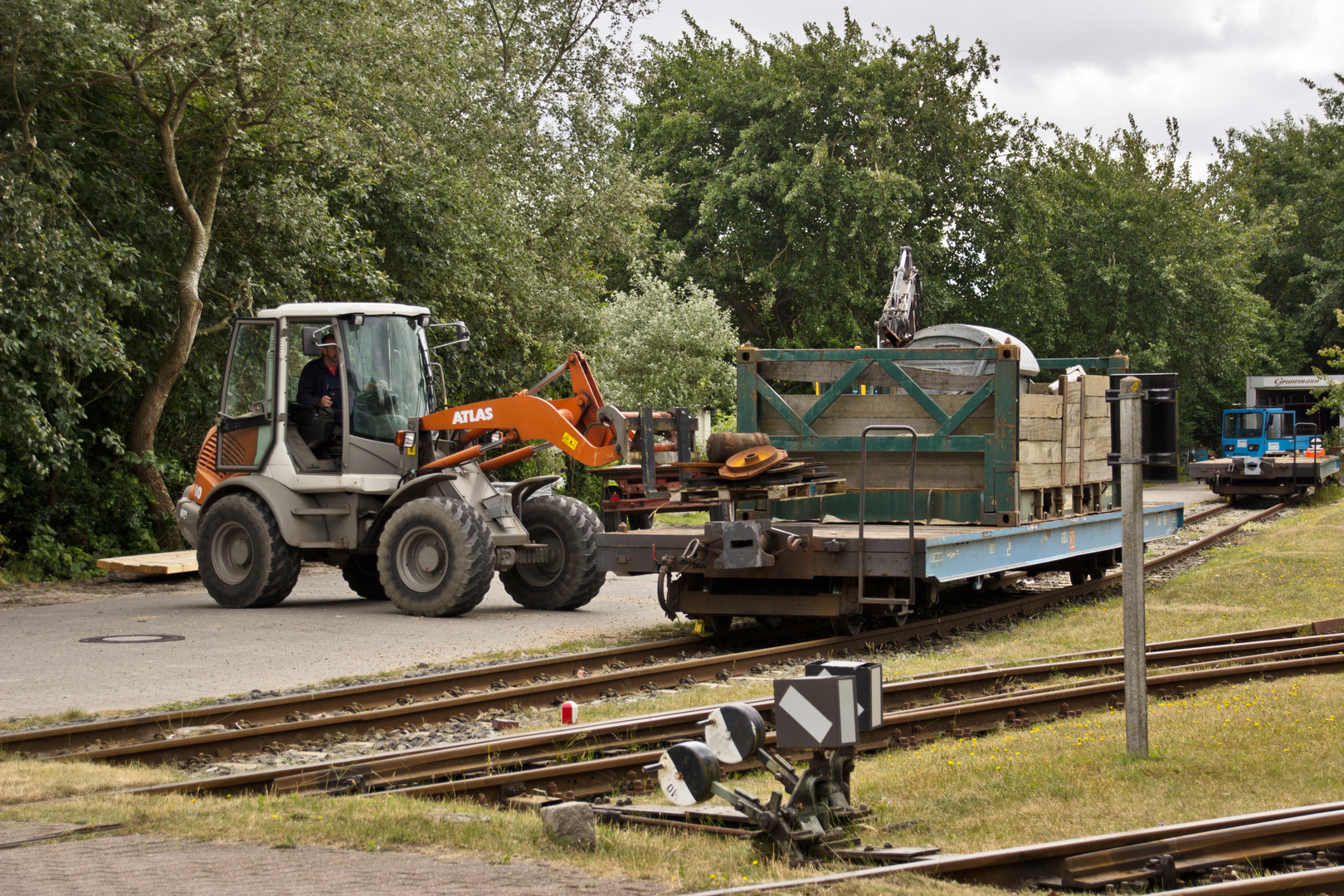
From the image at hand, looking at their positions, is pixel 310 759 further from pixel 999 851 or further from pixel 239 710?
pixel 999 851

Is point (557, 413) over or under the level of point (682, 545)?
over

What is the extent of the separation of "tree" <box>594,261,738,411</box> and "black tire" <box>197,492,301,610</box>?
2234 cm

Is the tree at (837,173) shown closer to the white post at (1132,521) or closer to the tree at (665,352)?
the tree at (665,352)

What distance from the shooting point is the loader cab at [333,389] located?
14297 mm

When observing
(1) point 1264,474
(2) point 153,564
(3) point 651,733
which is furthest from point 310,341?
(1) point 1264,474

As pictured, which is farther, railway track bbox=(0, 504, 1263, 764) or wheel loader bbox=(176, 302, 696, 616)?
wheel loader bbox=(176, 302, 696, 616)

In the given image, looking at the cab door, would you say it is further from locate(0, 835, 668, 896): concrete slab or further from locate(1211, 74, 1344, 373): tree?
locate(1211, 74, 1344, 373): tree

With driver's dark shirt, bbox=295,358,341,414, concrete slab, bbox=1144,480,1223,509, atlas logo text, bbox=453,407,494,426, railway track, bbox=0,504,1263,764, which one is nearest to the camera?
railway track, bbox=0,504,1263,764

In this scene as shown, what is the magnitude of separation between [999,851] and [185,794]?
3756 millimetres

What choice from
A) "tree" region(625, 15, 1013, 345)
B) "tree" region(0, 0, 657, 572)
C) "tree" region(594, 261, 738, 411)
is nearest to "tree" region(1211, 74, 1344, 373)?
"tree" region(625, 15, 1013, 345)

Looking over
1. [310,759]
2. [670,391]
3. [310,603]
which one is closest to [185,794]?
[310,759]

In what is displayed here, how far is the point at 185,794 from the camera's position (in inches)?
243

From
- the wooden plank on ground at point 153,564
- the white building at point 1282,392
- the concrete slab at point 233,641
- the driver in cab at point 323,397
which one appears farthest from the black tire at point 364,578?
the white building at point 1282,392

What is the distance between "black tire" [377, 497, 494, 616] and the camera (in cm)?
1304
